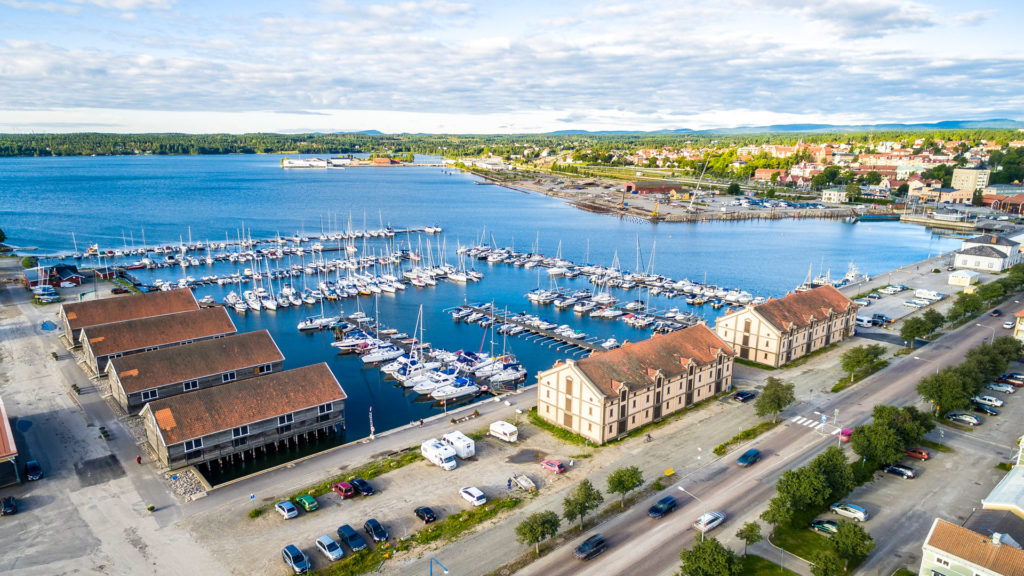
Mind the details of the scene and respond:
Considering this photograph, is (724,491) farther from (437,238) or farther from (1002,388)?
(437,238)

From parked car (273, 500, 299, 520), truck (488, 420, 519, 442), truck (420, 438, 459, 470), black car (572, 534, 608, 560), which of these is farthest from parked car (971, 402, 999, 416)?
parked car (273, 500, 299, 520)

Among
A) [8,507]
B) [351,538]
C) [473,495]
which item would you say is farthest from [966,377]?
[8,507]

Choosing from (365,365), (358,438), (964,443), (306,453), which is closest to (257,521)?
(306,453)

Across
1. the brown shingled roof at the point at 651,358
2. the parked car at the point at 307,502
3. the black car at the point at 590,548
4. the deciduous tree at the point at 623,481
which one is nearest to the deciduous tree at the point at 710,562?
the black car at the point at 590,548

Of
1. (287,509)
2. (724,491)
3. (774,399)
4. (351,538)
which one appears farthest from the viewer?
(774,399)

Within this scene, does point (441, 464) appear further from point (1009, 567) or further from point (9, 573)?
point (1009, 567)

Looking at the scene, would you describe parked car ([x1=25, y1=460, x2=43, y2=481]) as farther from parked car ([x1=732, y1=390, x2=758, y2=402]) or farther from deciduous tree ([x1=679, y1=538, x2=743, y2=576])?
parked car ([x1=732, y1=390, x2=758, y2=402])
